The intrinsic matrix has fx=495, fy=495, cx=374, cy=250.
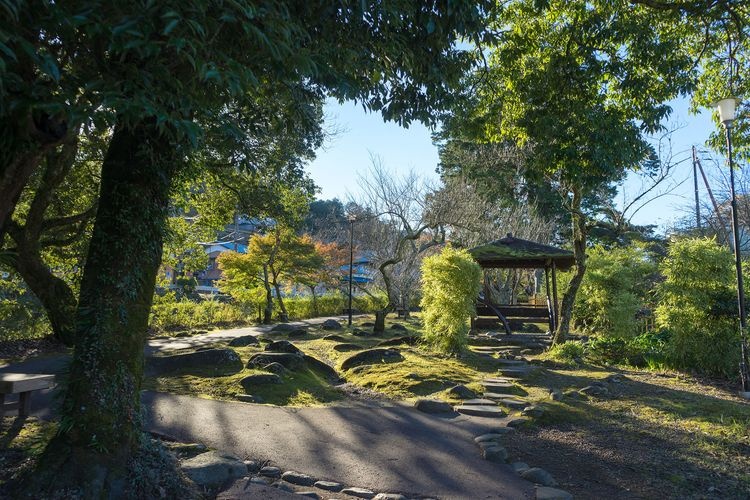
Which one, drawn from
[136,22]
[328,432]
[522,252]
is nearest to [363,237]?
[522,252]

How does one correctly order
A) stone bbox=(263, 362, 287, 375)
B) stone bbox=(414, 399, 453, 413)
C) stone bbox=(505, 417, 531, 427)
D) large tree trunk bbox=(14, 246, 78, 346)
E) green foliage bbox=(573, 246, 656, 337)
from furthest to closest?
green foliage bbox=(573, 246, 656, 337)
large tree trunk bbox=(14, 246, 78, 346)
stone bbox=(263, 362, 287, 375)
stone bbox=(414, 399, 453, 413)
stone bbox=(505, 417, 531, 427)

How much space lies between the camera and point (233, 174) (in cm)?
1126

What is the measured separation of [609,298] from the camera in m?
13.9

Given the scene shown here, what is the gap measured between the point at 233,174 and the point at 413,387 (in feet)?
21.2

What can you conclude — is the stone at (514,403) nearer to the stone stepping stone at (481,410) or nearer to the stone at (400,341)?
the stone stepping stone at (481,410)

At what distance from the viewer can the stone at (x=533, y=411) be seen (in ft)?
20.3

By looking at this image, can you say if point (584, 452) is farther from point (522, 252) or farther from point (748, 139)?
point (522, 252)

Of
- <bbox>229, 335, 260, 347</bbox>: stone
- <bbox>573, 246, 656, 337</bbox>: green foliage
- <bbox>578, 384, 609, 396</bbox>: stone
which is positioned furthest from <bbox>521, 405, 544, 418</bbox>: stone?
<bbox>573, 246, 656, 337</bbox>: green foliage

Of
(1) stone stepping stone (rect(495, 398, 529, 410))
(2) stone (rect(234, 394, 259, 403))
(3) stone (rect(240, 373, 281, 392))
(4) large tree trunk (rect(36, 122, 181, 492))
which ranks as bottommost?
(1) stone stepping stone (rect(495, 398, 529, 410))

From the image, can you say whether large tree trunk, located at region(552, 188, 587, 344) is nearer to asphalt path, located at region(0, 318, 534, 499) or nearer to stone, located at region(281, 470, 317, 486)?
asphalt path, located at region(0, 318, 534, 499)

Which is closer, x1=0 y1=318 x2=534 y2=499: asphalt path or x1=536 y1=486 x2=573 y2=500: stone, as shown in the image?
x1=536 y1=486 x2=573 y2=500: stone

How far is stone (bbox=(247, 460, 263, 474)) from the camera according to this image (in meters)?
4.29

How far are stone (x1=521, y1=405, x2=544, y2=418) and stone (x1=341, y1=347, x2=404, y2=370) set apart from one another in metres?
3.75

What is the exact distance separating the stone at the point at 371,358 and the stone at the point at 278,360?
4.29 ft
